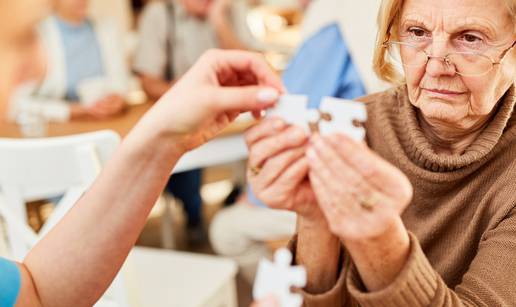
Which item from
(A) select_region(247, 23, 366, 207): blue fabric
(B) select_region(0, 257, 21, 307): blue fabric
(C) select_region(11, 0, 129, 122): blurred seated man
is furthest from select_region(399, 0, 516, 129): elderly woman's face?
(C) select_region(11, 0, 129, 122): blurred seated man

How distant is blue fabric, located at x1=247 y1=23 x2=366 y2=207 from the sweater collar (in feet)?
2.68

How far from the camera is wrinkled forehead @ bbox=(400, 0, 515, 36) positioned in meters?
1.03

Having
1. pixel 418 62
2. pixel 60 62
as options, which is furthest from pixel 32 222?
pixel 418 62

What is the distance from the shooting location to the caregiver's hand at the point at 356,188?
776 mm

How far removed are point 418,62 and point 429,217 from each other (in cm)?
30

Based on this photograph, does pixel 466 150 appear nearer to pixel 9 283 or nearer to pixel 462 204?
pixel 462 204

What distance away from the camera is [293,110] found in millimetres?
889

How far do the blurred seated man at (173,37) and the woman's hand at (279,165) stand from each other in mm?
2327

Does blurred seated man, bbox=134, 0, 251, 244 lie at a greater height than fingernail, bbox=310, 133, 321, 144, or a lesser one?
lesser

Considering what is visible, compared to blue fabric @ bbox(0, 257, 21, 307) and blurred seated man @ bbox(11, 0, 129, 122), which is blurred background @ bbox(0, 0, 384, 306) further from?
blue fabric @ bbox(0, 257, 21, 307)

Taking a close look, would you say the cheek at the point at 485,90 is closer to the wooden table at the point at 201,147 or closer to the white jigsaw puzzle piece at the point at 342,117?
the white jigsaw puzzle piece at the point at 342,117

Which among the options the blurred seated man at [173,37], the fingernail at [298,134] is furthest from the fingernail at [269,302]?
the blurred seated man at [173,37]

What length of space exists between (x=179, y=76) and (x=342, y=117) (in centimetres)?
261

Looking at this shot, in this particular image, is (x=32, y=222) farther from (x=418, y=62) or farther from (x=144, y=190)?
(x=418, y=62)
